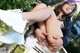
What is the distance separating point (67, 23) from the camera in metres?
1.96

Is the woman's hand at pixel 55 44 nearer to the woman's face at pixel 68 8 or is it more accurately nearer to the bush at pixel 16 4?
the woman's face at pixel 68 8

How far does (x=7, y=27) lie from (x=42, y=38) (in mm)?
282

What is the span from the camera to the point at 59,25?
5.81 feet

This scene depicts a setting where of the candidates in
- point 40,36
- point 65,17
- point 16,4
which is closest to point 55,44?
point 40,36

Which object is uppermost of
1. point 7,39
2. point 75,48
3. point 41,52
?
point 7,39

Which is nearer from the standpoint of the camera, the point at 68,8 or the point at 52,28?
the point at 52,28

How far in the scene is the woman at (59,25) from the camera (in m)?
1.67

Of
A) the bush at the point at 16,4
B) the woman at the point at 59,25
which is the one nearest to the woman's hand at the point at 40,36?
the woman at the point at 59,25

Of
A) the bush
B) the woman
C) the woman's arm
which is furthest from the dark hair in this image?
the bush

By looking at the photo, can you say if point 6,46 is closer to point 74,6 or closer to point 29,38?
point 29,38

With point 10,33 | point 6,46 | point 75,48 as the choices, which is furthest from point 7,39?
point 75,48

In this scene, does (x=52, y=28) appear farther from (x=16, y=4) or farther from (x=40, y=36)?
(x=16, y=4)

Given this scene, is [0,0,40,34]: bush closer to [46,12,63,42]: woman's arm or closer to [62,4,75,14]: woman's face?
[62,4,75,14]: woman's face

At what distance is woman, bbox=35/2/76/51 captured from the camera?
5.49 feet
